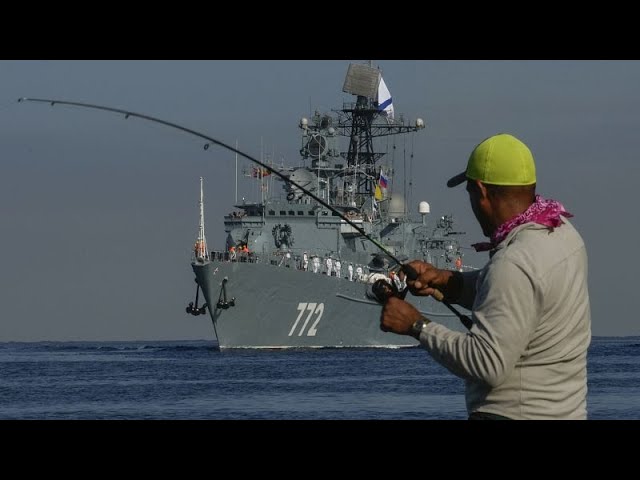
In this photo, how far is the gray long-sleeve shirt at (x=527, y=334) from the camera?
3.66 meters

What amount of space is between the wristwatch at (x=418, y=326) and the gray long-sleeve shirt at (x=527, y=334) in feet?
0.08

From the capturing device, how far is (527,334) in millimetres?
3666

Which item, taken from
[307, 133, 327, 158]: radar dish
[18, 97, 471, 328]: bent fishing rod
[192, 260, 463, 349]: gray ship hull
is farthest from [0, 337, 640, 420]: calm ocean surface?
[18, 97, 471, 328]: bent fishing rod

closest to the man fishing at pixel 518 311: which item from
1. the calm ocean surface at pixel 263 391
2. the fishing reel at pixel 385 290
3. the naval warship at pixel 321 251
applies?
the fishing reel at pixel 385 290

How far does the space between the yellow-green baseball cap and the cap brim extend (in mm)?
141

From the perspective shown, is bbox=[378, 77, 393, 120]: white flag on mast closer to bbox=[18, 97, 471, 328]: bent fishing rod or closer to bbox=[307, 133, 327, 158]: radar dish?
bbox=[307, 133, 327, 158]: radar dish

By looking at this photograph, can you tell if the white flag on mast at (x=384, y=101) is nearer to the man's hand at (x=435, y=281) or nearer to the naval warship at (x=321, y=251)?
the naval warship at (x=321, y=251)

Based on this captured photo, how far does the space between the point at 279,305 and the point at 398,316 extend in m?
50.3

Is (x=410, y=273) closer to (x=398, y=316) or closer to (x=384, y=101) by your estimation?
(x=398, y=316)
